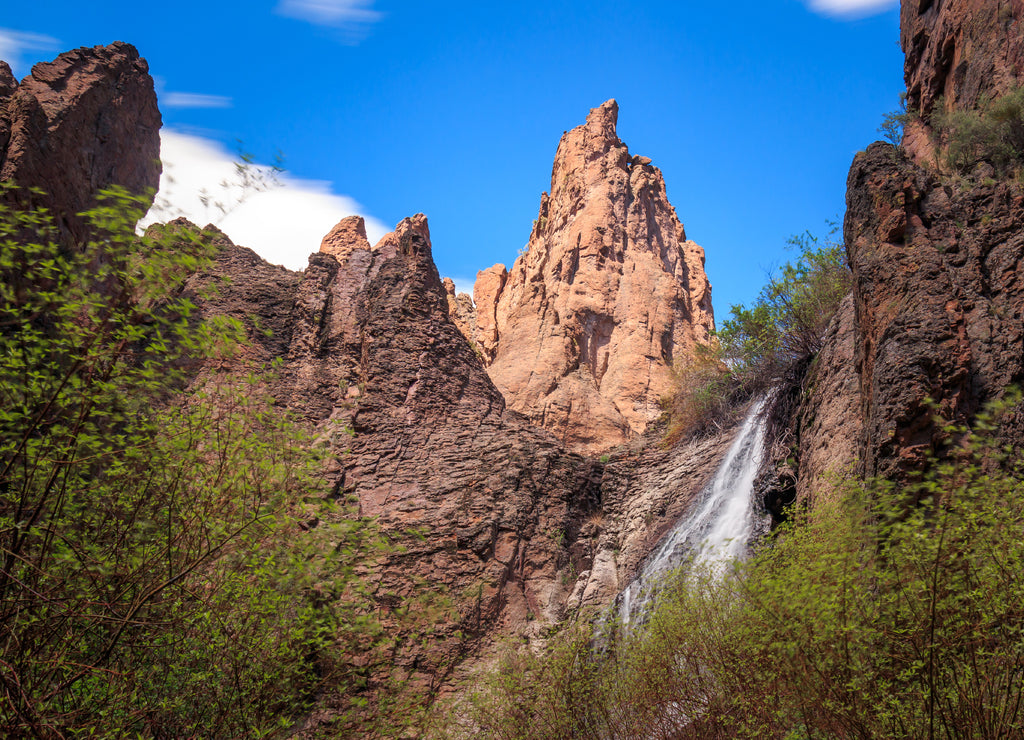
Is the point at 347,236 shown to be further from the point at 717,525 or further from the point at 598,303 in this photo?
the point at 717,525

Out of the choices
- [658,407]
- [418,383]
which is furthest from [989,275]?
[658,407]

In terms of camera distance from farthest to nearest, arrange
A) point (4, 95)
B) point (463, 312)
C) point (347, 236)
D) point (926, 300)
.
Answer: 1. point (463, 312)
2. point (347, 236)
3. point (4, 95)
4. point (926, 300)

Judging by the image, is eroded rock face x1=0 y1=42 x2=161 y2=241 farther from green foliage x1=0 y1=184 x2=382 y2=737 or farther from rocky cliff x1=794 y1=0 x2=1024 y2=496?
rocky cliff x1=794 y1=0 x2=1024 y2=496

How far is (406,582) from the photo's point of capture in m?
15.7

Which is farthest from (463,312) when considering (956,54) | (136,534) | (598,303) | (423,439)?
(136,534)

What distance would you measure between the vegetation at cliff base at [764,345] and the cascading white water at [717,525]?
9.23 ft

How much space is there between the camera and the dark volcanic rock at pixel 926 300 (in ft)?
32.1

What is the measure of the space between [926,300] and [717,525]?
24.1ft

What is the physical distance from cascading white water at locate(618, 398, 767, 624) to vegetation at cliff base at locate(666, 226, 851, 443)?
281 centimetres

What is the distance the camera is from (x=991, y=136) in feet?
39.9

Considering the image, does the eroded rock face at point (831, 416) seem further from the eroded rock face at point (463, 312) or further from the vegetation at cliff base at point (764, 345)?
the eroded rock face at point (463, 312)

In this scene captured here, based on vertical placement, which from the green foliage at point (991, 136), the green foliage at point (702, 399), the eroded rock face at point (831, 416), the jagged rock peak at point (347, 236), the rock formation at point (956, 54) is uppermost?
the jagged rock peak at point (347, 236)

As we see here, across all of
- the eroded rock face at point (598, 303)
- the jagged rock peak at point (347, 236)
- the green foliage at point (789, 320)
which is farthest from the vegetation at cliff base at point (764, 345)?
the jagged rock peak at point (347, 236)

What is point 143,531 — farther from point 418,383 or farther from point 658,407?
point 658,407
